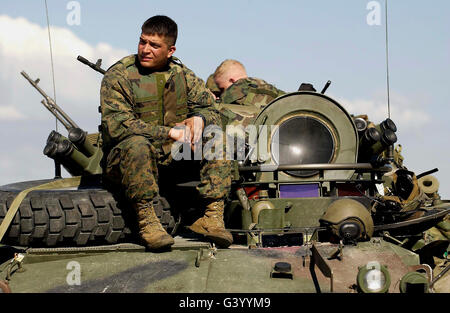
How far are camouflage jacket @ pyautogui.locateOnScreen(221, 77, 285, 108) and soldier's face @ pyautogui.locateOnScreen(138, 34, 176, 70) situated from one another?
91.2 inches

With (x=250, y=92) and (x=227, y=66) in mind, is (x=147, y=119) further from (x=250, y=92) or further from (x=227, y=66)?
(x=227, y=66)

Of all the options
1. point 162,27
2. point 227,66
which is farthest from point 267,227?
point 227,66

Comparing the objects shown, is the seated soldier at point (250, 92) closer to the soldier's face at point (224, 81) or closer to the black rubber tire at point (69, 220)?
the soldier's face at point (224, 81)

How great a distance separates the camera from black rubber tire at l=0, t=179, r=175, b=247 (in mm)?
5680

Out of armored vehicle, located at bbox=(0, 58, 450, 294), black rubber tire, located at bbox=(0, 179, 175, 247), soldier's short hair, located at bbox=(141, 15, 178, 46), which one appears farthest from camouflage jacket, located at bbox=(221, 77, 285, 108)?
black rubber tire, located at bbox=(0, 179, 175, 247)

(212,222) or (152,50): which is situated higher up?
(152,50)

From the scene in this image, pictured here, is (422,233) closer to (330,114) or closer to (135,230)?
(330,114)

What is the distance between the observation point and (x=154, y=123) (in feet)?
20.2

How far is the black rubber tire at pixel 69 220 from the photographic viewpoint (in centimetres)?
568

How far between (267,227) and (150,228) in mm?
1151

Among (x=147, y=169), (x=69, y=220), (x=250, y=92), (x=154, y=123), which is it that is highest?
(x=250, y=92)

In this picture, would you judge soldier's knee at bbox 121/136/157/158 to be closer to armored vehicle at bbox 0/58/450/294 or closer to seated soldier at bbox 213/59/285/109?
armored vehicle at bbox 0/58/450/294

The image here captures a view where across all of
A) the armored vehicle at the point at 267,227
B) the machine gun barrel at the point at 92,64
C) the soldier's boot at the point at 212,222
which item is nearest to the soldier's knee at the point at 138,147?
the armored vehicle at the point at 267,227
